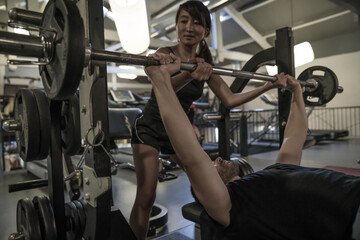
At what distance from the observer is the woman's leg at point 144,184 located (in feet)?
4.23

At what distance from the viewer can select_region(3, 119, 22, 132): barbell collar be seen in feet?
3.97

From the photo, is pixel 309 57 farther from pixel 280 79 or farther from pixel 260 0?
pixel 260 0

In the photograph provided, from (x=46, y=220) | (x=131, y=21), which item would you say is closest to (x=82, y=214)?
(x=46, y=220)

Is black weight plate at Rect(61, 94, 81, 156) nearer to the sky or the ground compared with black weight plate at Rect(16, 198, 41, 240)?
nearer to the sky

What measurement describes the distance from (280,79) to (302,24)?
7601 millimetres

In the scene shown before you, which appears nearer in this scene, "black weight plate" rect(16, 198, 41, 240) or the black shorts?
"black weight plate" rect(16, 198, 41, 240)

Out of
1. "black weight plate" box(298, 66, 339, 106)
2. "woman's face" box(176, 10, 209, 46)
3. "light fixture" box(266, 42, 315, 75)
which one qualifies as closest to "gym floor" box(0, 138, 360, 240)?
"woman's face" box(176, 10, 209, 46)

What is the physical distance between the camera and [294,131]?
147cm

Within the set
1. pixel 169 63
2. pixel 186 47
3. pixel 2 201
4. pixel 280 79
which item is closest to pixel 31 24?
pixel 169 63

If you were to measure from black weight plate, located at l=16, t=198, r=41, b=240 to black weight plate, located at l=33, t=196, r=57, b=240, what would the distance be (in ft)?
0.08

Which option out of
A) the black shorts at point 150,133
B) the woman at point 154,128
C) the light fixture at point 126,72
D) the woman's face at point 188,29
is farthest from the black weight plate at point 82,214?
the light fixture at point 126,72

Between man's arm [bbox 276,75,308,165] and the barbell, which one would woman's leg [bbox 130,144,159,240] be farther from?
man's arm [bbox 276,75,308,165]

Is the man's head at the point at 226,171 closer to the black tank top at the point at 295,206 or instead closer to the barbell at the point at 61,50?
the black tank top at the point at 295,206

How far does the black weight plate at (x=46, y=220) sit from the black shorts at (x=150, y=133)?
0.50 m
